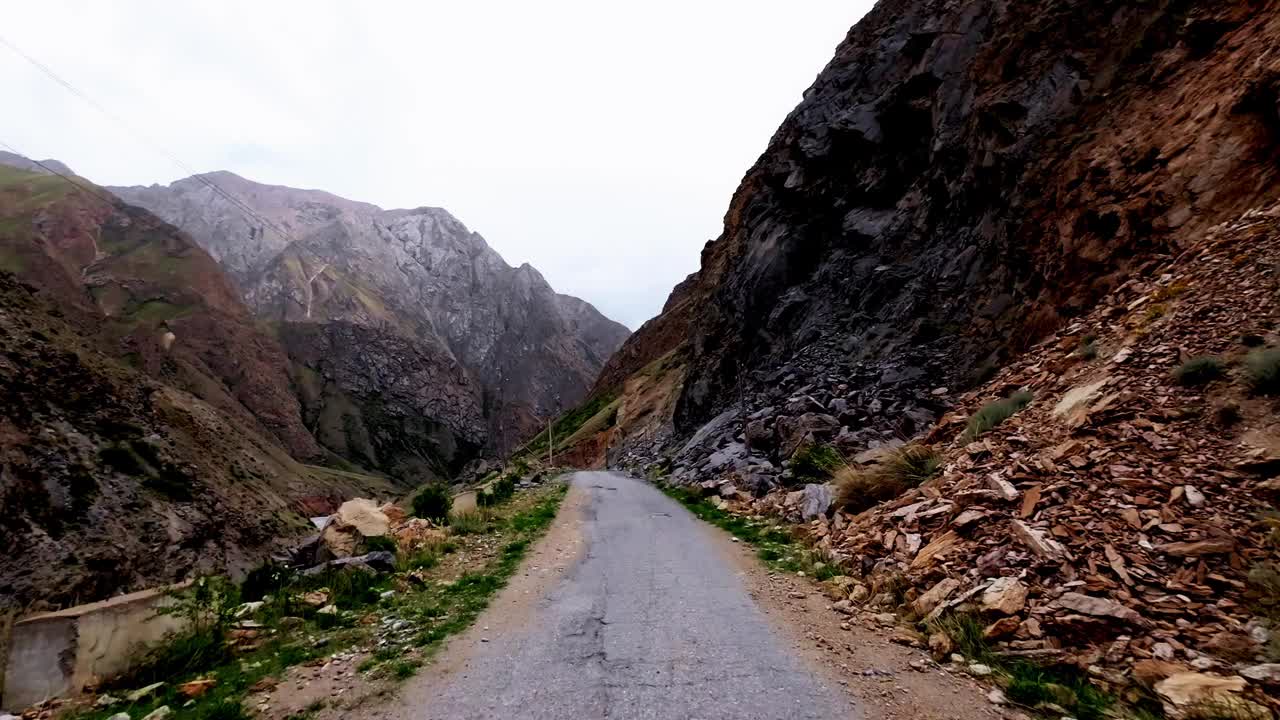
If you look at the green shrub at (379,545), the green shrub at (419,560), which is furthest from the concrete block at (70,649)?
the green shrub at (379,545)

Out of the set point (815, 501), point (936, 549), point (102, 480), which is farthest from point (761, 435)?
point (102, 480)

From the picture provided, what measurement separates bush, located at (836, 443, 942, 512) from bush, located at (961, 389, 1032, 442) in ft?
2.53

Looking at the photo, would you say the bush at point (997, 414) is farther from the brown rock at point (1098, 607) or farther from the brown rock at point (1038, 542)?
the brown rock at point (1098, 607)

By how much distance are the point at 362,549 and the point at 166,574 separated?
1627 cm

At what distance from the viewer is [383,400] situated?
13962cm

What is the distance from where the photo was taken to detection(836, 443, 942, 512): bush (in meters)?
9.83

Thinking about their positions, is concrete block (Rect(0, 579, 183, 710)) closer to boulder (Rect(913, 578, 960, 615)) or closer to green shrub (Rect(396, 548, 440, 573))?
green shrub (Rect(396, 548, 440, 573))

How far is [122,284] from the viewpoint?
95.3 metres

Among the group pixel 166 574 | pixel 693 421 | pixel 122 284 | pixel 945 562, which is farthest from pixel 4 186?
pixel 945 562

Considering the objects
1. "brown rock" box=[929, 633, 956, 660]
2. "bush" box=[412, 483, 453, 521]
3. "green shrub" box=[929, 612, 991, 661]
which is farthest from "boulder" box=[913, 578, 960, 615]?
"bush" box=[412, 483, 453, 521]

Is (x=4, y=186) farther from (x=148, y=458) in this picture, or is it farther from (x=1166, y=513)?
(x=1166, y=513)

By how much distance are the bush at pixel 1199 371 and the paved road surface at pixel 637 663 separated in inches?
247

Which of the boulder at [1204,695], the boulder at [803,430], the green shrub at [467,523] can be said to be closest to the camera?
the boulder at [1204,695]

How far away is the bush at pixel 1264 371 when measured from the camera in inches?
238
